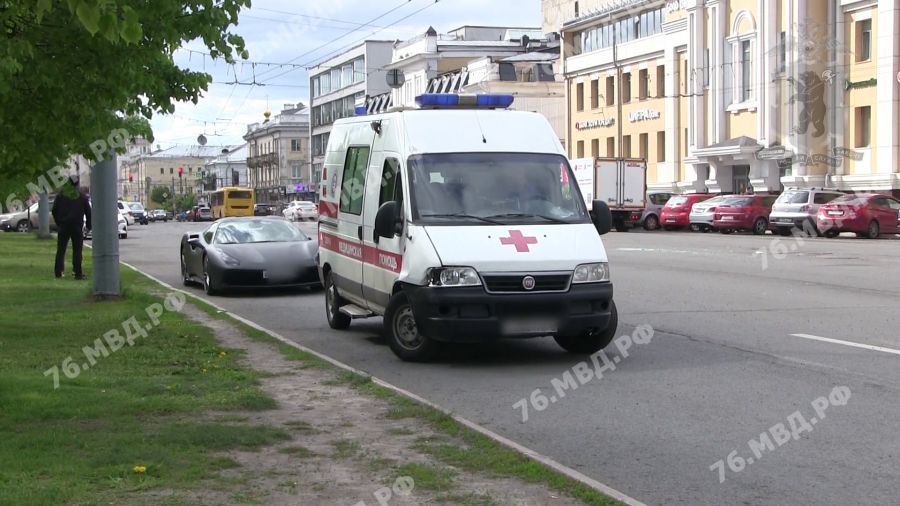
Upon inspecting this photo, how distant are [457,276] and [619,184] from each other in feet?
124

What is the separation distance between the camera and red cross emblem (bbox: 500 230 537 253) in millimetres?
10031

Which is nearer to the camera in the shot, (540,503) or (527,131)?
(540,503)

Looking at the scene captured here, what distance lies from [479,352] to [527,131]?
7.65 feet

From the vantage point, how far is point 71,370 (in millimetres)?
9594

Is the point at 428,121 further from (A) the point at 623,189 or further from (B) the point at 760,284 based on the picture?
(A) the point at 623,189

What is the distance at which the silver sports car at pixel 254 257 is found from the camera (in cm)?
1766

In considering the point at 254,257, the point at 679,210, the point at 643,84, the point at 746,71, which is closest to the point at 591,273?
the point at 254,257

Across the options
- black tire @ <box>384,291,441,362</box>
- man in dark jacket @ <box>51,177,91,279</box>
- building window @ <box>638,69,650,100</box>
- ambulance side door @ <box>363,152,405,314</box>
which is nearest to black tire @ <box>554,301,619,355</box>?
black tire @ <box>384,291,441,362</box>

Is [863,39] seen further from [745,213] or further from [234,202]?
[234,202]

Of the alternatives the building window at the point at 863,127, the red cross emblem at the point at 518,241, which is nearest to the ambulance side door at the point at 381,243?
the red cross emblem at the point at 518,241

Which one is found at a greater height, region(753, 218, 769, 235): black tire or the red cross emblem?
the red cross emblem

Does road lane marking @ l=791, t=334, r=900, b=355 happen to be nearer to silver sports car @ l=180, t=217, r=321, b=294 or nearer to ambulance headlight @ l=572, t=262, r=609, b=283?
ambulance headlight @ l=572, t=262, r=609, b=283

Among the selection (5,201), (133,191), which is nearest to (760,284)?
(5,201)

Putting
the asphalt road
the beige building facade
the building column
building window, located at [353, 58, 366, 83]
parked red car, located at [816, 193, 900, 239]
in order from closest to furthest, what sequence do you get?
the asphalt road, parked red car, located at [816, 193, 900, 239], the building column, the beige building facade, building window, located at [353, 58, 366, 83]
